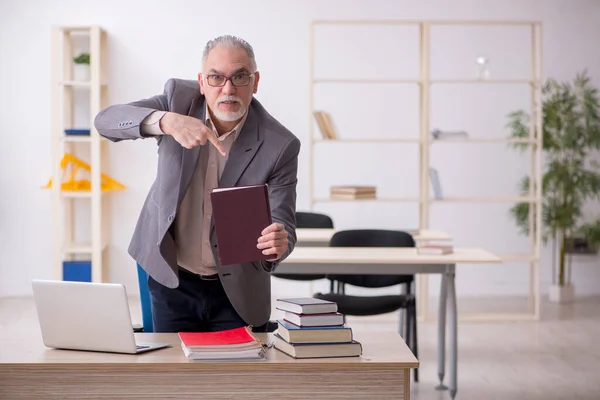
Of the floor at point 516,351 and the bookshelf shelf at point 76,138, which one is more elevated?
the bookshelf shelf at point 76,138

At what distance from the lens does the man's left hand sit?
2479mm

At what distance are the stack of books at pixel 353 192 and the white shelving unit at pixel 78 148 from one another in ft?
6.59

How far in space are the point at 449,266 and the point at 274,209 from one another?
231 centimetres

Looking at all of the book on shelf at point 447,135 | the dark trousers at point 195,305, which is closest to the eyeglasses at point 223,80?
the dark trousers at point 195,305

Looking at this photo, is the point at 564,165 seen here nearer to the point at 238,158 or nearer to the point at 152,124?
the point at 238,158

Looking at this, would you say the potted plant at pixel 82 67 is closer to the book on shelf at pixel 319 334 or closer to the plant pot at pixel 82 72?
the plant pot at pixel 82 72

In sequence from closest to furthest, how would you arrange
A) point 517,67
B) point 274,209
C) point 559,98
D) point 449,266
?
point 274,209 → point 449,266 → point 559,98 → point 517,67

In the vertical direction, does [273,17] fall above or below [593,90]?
above

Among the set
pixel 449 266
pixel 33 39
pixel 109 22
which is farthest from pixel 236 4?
pixel 449 266

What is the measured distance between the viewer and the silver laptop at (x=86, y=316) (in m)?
2.44

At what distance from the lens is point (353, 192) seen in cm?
696

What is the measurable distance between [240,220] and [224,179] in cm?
34

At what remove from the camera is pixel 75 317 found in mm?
2518

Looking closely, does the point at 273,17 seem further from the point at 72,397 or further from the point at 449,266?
the point at 72,397
